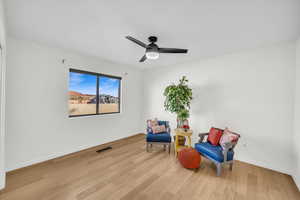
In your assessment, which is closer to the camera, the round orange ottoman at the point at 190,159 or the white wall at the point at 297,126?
the white wall at the point at 297,126

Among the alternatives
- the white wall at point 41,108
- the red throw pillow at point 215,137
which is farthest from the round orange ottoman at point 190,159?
the white wall at point 41,108

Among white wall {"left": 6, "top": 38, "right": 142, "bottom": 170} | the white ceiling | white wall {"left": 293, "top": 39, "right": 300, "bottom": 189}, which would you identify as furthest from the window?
white wall {"left": 293, "top": 39, "right": 300, "bottom": 189}

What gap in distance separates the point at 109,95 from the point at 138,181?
265 cm

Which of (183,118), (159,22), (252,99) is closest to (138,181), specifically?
(183,118)

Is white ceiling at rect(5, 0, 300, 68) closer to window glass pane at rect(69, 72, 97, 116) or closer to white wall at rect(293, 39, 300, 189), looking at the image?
white wall at rect(293, 39, 300, 189)

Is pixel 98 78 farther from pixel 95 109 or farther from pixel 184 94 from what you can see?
pixel 184 94

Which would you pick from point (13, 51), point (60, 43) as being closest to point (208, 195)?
point (60, 43)

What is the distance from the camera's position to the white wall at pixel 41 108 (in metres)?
2.25

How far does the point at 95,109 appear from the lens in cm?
358

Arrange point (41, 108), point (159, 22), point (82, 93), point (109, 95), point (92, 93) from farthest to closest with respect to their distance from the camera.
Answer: point (109, 95) → point (92, 93) → point (82, 93) → point (41, 108) → point (159, 22)

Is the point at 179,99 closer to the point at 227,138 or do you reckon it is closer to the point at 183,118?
the point at 183,118

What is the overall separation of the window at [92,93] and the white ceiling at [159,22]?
0.89 meters

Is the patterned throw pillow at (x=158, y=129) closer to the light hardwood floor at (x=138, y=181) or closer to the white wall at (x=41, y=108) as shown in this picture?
the light hardwood floor at (x=138, y=181)

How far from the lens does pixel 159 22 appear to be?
181 cm
